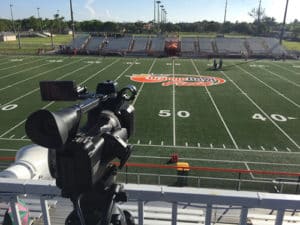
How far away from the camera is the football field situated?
10516 millimetres

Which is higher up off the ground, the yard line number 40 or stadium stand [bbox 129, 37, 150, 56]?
stadium stand [bbox 129, 37, 150, 56]

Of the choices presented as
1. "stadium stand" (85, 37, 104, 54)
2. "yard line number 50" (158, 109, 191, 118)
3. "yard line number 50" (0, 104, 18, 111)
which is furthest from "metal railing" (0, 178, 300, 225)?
"stadium stand" (85, 37, 104, 54)

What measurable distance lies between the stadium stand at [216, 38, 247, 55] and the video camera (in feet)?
162

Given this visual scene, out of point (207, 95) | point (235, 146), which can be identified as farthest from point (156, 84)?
point (235, 146)

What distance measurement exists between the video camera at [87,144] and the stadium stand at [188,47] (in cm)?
4631

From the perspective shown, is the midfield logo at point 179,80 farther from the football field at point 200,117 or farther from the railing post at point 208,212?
the railing post at point 208,212

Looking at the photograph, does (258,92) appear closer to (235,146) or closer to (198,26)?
(235,146)

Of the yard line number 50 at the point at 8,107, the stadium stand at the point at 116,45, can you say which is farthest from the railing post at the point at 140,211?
the stadium stand at the point at 116,45

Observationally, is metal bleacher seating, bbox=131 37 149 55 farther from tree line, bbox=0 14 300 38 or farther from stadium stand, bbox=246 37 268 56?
tree line, bbox=0 14 300 38

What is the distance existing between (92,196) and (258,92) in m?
21.6

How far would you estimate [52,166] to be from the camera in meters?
1.60

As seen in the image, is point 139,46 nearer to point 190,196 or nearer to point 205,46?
point 205,46

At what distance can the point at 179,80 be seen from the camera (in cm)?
2550

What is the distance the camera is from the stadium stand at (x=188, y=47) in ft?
159
